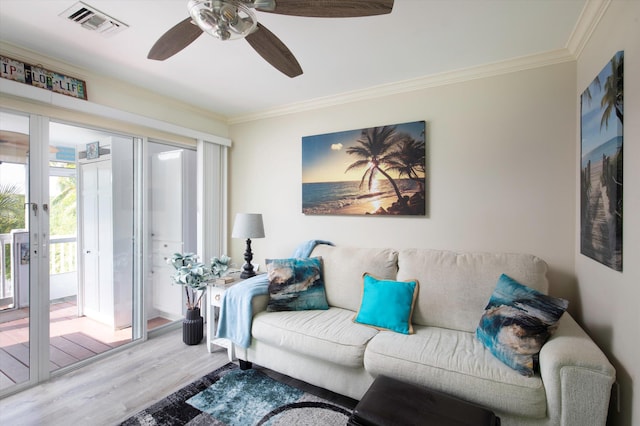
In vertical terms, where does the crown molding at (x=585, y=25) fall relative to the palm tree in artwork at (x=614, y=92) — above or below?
above

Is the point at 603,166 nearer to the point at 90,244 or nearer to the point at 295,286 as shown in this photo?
the point at 295,286

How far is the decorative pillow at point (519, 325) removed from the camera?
161 centimetres

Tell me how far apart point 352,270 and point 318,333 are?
0.67 meters

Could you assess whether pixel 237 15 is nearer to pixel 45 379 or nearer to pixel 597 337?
pixel 597 337

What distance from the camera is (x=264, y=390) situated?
2234 mm

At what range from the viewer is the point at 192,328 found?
2936 mm

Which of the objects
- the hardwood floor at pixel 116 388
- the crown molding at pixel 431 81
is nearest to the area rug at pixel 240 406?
the hardwood floor at pixel 116 388

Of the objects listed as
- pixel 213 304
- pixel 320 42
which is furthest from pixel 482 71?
pixel 213 304

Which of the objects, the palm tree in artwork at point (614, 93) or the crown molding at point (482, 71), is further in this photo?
the crown molding at point (482, 71)

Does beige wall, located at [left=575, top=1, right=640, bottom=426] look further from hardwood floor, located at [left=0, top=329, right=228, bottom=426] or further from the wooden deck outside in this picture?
the wooden deck outside

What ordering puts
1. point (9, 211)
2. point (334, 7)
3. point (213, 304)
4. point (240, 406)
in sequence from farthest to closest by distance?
point (213, 304)
point (9, 211)
point (240, 406)
point (334, 7)

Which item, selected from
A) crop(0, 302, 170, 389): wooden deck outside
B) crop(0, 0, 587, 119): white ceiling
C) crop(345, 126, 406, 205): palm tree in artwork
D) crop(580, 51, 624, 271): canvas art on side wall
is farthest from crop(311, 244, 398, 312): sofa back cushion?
crop(0, 302, 170, 389): wooden deck outside

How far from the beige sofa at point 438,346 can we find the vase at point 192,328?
2.21 ft

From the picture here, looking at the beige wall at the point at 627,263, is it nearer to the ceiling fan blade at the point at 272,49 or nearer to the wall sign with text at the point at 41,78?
the ceiling fan blade at the point at 272,49
